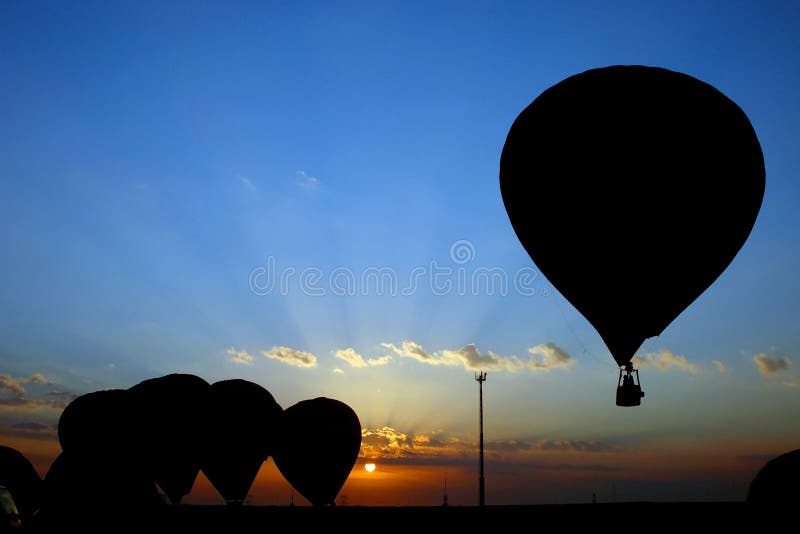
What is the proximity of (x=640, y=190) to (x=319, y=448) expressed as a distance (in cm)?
2567

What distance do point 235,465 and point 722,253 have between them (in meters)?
29.0

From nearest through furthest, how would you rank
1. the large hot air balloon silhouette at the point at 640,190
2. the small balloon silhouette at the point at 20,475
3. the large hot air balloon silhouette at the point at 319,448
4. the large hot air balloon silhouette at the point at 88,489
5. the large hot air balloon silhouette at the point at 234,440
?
the large hot air balloon silhouette at the point at 640,190 < the large hot air balloon silhouette at the point at 88,489 < the large hot air balloon silhouette at the point at 319,448 < the large hot air balloon silhouette at the point at 234,440 < the small balloon silhouette at the point at 20,475

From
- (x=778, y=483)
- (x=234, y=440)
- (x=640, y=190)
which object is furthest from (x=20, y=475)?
(x=778, y=483)

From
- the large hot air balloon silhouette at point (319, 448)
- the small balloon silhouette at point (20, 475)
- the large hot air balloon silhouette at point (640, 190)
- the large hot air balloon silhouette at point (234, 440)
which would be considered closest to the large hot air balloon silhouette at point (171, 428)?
the large hot air balloon silhouette at point (234, 440)

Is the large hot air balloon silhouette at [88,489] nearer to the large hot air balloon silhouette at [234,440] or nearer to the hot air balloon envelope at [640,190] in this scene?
the large hot air balloon silhouette at [234,440]

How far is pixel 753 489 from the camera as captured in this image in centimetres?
1677

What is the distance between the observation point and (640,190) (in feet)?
58.2

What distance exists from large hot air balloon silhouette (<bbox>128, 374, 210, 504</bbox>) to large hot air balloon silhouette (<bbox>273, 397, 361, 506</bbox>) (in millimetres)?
4706

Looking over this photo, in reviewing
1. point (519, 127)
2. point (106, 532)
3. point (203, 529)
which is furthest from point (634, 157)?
point (106, 532)

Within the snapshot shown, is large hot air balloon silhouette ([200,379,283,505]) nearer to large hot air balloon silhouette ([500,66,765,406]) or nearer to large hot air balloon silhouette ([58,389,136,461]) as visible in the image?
large hot air balloon silhouette ([58,389,136,461])

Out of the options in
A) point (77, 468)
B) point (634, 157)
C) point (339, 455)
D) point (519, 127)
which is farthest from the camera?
point (339, 455)

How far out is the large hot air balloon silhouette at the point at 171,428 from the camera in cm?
3900

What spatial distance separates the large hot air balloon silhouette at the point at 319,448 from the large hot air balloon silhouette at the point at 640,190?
22.7 metres

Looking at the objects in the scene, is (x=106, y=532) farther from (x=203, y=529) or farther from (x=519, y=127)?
(x=519, y=127)
